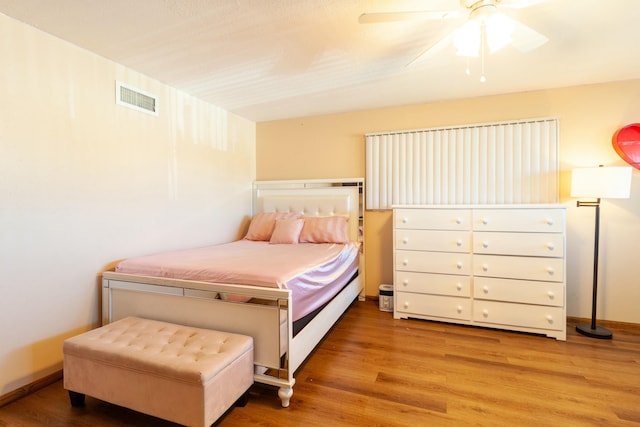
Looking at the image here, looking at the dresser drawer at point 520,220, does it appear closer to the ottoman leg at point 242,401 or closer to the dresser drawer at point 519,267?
the dresser drawer at point 519,267

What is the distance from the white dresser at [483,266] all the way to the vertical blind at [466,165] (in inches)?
18.6

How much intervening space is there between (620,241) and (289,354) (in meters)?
3.06

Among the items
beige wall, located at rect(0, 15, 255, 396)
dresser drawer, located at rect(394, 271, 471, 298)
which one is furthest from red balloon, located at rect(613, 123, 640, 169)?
beige wall, located at rect(0, 15, 255, 396)

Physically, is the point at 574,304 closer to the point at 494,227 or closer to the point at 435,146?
the point at 494,227

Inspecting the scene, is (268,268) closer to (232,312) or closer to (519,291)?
(232,312)

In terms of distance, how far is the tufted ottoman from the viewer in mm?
1313

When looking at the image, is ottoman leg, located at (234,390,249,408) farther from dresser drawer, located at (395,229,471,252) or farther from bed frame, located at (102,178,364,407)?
dresser drawer, located at (395,229,471,252)

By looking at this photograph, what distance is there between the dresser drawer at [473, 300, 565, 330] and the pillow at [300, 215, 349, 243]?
1402 mm

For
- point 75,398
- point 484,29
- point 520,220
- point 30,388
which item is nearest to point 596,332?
point 520,220

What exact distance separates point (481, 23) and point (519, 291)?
207cm

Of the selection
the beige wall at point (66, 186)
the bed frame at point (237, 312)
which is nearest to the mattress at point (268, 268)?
the bed frame at point (237, 312)

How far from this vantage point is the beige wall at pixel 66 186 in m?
1.69

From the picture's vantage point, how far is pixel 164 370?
4.42 feet

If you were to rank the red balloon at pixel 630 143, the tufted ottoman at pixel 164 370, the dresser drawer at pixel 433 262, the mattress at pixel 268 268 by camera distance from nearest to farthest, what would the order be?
1. the tufted ottoman at pixel 164 370
2. the mattress at pixel 268 268
3. the red balloon at pixel 630 143
4. the dresser drawer at pixel 433 262
